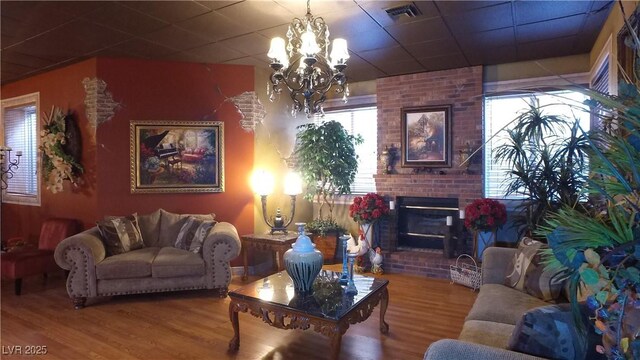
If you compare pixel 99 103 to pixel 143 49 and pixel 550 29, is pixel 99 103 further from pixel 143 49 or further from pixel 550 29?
pixel 550 29

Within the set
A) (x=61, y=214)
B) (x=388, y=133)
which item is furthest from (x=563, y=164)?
(x=61, y=214)

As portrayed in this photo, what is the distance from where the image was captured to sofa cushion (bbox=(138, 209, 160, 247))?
4.35 meters

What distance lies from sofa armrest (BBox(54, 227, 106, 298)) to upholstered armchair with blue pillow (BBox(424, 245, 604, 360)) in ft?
11.4

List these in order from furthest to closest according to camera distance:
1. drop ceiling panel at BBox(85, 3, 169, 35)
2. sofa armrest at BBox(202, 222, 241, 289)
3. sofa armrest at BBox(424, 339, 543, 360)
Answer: sofa armrest at BBox(202, 222, 241, 289) < drop ceiling panel at BBox(85, 3, 169, 35) < sofa armrest at BBox(424, 339, 543, 360)

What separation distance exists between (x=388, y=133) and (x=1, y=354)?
15.6 feet

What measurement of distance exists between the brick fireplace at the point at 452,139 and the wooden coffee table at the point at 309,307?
2077 millimetres

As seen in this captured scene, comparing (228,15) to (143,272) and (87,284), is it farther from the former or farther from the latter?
(87,284)

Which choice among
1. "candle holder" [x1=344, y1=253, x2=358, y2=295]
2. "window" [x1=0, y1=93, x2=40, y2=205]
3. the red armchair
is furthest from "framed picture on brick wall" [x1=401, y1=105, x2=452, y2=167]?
"window" [x1=0, y1=93, x2=40, y2=205]

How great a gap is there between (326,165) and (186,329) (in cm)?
279

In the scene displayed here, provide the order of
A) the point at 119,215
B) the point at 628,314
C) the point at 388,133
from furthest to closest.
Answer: the point at 388,133, the point at 119,215, the point at 628,314

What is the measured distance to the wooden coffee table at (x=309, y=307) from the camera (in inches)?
92.2

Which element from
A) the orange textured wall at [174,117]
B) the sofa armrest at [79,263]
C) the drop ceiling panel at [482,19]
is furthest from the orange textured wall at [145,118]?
the drop ceiling panel at [482,19]

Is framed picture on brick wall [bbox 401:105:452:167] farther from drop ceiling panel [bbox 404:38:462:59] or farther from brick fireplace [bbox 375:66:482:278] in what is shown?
drop ceiling panel [bbox 404:38:462:59]

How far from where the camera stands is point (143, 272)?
12.3 ft
